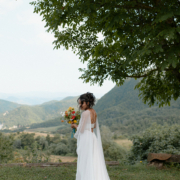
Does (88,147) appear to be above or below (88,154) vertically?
above

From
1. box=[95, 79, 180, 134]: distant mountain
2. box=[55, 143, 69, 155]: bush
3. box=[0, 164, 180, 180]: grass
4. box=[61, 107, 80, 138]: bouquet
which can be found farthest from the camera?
box=[95, 79, 180, 134]: distant mountain

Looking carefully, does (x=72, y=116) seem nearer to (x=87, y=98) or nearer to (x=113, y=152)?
(x=87, y=98)

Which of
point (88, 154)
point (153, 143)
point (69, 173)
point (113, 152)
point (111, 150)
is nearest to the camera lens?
point (88, 154)

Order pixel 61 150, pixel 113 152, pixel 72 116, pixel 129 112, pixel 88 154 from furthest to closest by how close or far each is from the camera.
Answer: pixel 129 112
pixel 61 150
pixel 113 152
pixel 72 116
pixel 88 154

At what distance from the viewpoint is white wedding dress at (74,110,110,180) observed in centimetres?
385

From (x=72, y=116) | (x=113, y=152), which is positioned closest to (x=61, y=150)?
(x=113, y=152)

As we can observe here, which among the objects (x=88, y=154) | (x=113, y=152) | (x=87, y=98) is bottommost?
(x=113, y=152)

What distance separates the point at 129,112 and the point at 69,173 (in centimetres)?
7580

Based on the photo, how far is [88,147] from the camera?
394cm

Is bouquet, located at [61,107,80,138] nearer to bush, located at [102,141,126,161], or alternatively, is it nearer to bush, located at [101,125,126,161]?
bush, located at [101,125,126,161]

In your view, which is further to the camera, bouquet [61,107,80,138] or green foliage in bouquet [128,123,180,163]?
green foliage in bouquet [128,123,180,163]

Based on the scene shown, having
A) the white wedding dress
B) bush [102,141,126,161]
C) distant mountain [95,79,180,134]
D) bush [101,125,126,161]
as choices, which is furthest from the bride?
distant mountain [95,79,180,134]

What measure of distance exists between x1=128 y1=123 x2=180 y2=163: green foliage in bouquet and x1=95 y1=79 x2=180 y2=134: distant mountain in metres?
39.5

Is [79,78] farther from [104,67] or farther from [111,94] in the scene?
[111,94]
